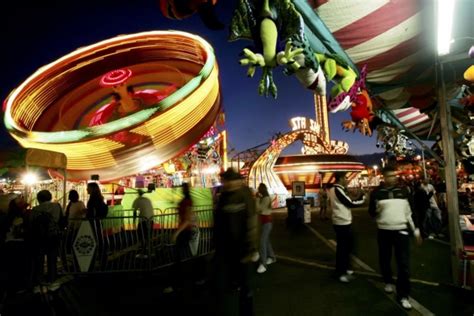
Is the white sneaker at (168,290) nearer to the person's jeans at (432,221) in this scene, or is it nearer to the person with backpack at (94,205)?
the person with backpack at (94,205)

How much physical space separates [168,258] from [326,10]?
21.6 ft

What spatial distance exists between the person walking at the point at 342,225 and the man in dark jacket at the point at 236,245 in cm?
246

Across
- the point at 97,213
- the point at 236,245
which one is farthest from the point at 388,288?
the point at 97,213

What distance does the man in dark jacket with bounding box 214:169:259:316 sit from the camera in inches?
155

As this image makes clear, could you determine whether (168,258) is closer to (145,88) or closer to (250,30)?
(250,30)

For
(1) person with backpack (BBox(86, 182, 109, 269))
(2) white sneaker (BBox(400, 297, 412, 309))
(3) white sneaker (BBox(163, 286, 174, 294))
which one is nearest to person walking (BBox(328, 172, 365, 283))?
(2) white sneaker (BBox(400, 297, 412, 309))

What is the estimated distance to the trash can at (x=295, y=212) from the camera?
1480 centimetres

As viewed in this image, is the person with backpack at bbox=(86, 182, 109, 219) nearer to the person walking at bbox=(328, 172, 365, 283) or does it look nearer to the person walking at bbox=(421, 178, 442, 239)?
the person walking at bbox=(328, 172, 365, 283)

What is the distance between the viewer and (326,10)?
362cm

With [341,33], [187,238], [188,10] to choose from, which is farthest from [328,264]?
[188,10]

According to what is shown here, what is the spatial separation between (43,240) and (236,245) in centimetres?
414

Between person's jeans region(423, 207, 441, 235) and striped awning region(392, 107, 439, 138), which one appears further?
person's jeans region(423, 207, 441, 235)

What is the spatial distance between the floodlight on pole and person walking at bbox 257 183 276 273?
427 centimetres

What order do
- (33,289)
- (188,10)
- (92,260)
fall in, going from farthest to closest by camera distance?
1. (92,260)
2. (33,289)
3. (188,10)
